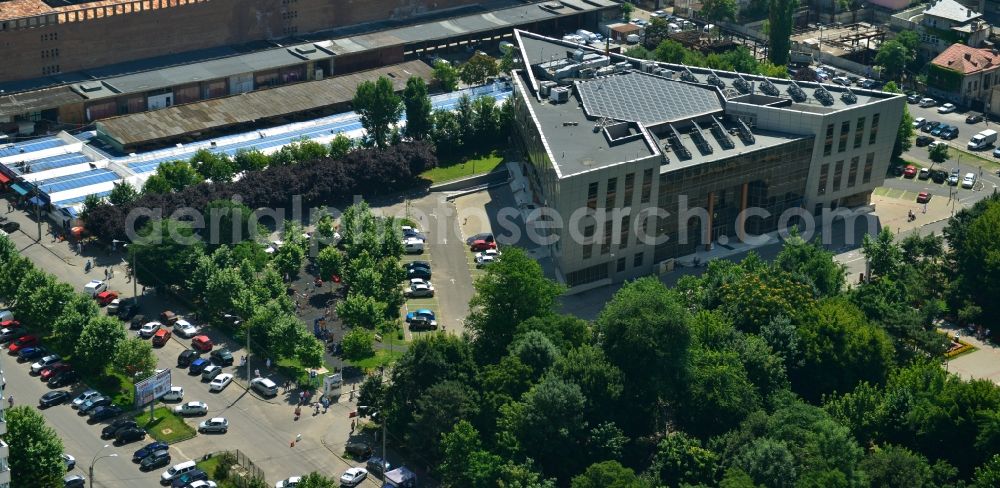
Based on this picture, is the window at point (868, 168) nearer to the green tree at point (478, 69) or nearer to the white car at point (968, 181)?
the white car at point (968, 181)

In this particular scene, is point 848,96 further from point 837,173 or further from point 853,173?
point 837,173

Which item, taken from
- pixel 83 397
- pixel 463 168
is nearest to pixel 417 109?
pixel 463 168

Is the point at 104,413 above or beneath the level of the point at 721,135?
beneath

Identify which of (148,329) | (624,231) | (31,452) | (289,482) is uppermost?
(624,231)

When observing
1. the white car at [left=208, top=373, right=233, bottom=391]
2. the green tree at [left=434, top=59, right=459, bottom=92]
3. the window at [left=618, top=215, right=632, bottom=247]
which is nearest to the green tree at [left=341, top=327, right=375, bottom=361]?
the white car at [left=208, top=373, right=233, bottom=391]

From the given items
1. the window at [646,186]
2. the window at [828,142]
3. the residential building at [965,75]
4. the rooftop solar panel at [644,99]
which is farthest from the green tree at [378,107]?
the residential building at [965,75]

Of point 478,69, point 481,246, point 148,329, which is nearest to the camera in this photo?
point 148,329

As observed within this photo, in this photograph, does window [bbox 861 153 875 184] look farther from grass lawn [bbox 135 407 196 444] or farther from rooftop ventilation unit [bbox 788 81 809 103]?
grass lawn [bbox 135 407 196 444]
